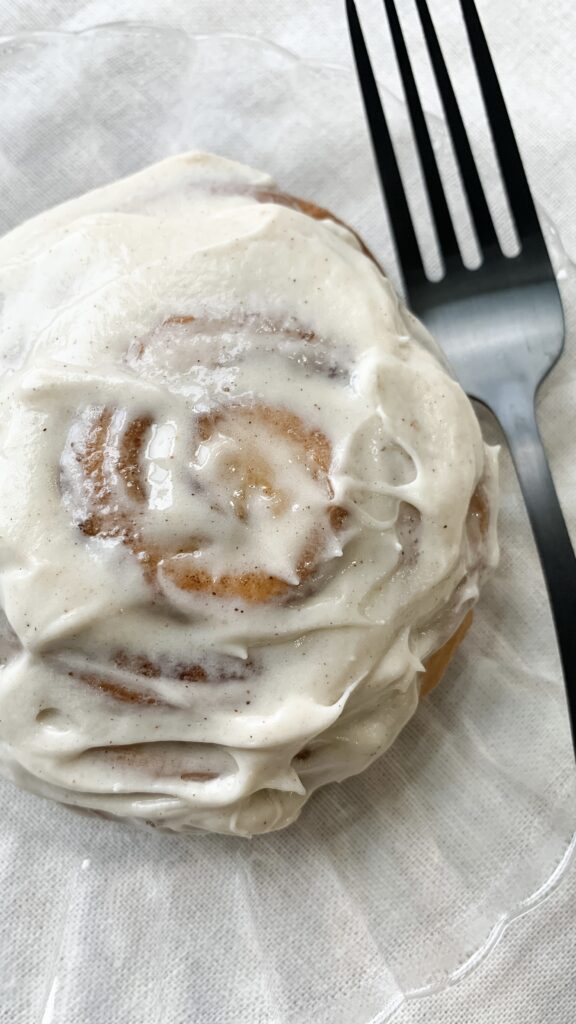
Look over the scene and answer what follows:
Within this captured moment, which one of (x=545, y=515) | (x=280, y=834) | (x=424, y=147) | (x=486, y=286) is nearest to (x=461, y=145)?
(x=424, y=147)

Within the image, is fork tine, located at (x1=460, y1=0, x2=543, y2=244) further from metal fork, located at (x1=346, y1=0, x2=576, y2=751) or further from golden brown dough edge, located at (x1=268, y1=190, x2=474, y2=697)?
golden brown dough edge, located at (x1=268, y1=190, x2=474, y2=697)

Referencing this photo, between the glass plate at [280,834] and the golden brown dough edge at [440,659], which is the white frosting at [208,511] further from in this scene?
the glass plate at [280,834]

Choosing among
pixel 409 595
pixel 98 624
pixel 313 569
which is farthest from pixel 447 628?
pixel 98 624

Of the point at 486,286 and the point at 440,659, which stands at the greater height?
the point at 486,286

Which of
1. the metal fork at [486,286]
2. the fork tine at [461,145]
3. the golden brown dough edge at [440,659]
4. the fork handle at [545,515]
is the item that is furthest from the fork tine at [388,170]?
the golden brown dough edge at [440,659]

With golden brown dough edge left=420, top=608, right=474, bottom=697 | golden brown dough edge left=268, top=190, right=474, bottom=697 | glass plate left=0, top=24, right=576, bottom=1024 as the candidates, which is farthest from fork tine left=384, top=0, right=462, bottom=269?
golden brown dough edge left=420, top=608, right=474, bottom=697

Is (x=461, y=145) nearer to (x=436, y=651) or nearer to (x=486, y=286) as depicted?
(x=486, y=286)

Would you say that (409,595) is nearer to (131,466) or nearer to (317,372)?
(317,372)

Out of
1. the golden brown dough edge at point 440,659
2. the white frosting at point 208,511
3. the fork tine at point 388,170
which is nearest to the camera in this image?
the white frosting at point 208,511

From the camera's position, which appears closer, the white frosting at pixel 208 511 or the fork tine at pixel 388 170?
the white frosting at pixel 208 511
